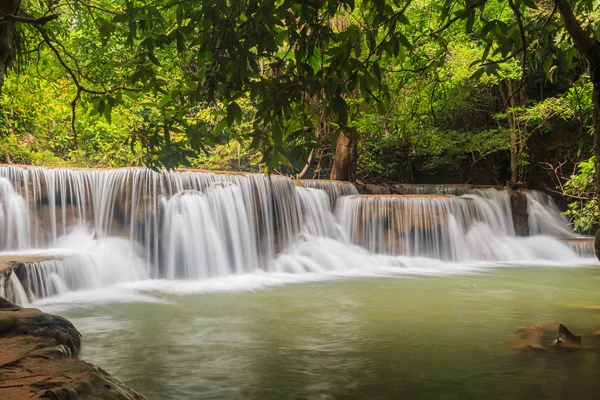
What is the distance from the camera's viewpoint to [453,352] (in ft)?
17.9

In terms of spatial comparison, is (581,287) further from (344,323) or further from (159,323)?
(159,323)

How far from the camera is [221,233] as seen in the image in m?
12.6

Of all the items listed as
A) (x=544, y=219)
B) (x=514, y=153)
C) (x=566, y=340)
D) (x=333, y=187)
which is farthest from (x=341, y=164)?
(x=566, y=340)

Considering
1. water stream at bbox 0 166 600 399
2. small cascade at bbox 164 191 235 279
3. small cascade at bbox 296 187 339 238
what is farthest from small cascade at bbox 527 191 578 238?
small cascade at bbox 164 191 235 279

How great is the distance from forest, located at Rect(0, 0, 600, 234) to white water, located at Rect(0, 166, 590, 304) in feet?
4.40

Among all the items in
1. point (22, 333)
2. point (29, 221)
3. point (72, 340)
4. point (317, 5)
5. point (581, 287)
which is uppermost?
point (317, 5)

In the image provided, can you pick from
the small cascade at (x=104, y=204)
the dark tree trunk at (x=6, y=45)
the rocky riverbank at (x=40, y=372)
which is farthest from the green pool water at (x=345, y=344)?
the small cascade at (x=104, y=204)

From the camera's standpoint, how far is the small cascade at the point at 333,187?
15.5 m

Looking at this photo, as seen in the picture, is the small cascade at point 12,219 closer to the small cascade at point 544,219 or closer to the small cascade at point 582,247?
the small cascade at point 582,247

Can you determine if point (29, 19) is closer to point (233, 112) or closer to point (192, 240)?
point (233, 112)

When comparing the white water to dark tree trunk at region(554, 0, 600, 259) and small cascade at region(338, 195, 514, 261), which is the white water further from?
dark tree trunk at region(554, 0, 600, 259)

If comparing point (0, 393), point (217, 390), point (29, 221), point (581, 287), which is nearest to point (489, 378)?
point (217, 390)

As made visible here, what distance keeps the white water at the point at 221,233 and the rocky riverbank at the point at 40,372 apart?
3.93m

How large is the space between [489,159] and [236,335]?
17.5 m
